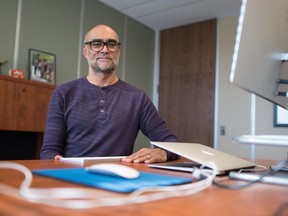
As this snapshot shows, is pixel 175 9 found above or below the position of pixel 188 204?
above

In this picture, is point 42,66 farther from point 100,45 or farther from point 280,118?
point 280,118

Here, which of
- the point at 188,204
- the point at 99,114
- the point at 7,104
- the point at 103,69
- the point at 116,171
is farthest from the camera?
the point at 7,104

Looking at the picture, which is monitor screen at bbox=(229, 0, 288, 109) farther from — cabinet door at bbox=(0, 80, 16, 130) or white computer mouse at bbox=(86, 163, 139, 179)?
Answer: cabinet door at bbox=(0, 80, 16, 130)

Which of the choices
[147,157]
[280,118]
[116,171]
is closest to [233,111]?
[280,118]

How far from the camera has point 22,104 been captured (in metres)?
2.59

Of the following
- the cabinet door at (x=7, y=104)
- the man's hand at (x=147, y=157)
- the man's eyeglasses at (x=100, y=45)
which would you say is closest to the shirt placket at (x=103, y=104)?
the man's eyeglasses at (x=100, y=45)

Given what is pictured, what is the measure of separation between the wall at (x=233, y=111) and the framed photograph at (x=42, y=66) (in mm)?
2061

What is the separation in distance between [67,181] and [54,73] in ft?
9.16

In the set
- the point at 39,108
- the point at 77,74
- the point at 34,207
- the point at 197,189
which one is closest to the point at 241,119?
the point at 77,74

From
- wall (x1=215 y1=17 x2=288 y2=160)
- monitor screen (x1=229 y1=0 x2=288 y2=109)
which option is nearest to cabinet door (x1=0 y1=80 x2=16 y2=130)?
monitor screen (x1=229 y1=0 x2=288 y2=109)

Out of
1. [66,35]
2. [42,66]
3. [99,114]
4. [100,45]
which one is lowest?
[99,114]

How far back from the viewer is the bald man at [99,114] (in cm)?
151

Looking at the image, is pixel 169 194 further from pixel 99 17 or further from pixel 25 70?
pixel 99 17

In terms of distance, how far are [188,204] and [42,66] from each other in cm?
291
